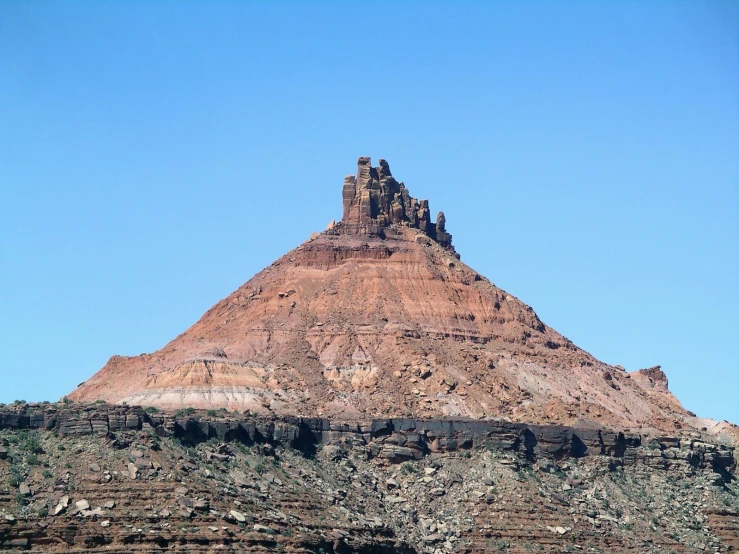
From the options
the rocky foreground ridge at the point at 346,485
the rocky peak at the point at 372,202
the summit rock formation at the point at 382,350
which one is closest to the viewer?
the rocky foreground ridge at the point at 346,485

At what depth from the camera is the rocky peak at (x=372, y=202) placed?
156250mm

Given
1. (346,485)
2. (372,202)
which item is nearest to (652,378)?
(372,202)

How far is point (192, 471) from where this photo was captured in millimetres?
115375

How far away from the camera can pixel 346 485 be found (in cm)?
12669

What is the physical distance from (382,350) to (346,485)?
1929 centimetres

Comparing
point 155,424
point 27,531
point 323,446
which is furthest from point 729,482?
point 27,531

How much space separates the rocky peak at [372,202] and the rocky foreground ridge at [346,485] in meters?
24.4

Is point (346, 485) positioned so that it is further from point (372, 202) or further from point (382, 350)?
point (372, 202)

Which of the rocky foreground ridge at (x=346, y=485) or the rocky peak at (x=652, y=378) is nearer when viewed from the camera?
the rocky foreground ridge at (x=346, y=485)

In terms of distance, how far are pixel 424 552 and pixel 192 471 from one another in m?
13.7

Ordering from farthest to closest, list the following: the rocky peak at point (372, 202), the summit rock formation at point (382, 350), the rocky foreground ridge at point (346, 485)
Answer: the rocky peak at point (372, 202), the summit rock formation at point (382, 350), the rocky foreground ridge at point (346, 485)

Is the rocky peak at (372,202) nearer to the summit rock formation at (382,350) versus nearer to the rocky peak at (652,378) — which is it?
the summit rock formation at (382,350)

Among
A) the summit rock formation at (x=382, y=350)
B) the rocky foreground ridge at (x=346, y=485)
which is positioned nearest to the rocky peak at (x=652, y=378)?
the summit rock formation at (x=382, y=350)

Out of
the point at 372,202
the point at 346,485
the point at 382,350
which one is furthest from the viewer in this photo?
the point at 372,202
